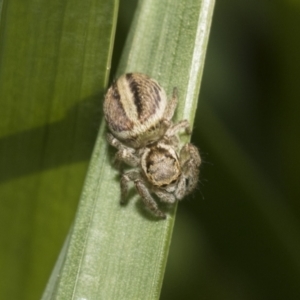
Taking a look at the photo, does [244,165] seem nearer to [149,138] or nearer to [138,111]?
[149,138]

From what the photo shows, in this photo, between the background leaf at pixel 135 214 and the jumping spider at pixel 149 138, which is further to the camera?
the jumping spider at pixel 149 138

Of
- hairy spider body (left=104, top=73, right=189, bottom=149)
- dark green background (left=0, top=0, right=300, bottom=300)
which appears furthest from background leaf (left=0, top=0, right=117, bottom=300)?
dark green background (left=0, top=0, right=300, bottom=300)

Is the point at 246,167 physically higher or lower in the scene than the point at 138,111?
lower

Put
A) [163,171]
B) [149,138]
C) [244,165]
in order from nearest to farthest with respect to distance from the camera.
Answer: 1. [163,171]
2. [149,138]
3. [244,165]

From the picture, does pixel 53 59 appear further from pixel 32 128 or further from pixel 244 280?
pixel 244 280

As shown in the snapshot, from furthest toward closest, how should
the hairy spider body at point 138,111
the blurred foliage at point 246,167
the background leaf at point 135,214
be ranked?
the blurred foliage at point 246,167, the hairy spider body at point 138,111, the background leaf at point 135,214

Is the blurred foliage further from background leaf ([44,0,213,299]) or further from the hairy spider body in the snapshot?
background leaf ([44,0,213,299])

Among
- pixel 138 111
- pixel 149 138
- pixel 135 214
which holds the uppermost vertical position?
pixel 138 111

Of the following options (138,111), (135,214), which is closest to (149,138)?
(138,111)

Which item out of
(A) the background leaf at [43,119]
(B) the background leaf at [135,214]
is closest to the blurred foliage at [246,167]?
(B) the background leaf at [135,214]

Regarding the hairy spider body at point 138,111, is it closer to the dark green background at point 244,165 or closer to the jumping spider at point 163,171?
the jumping spider at point 163,171
